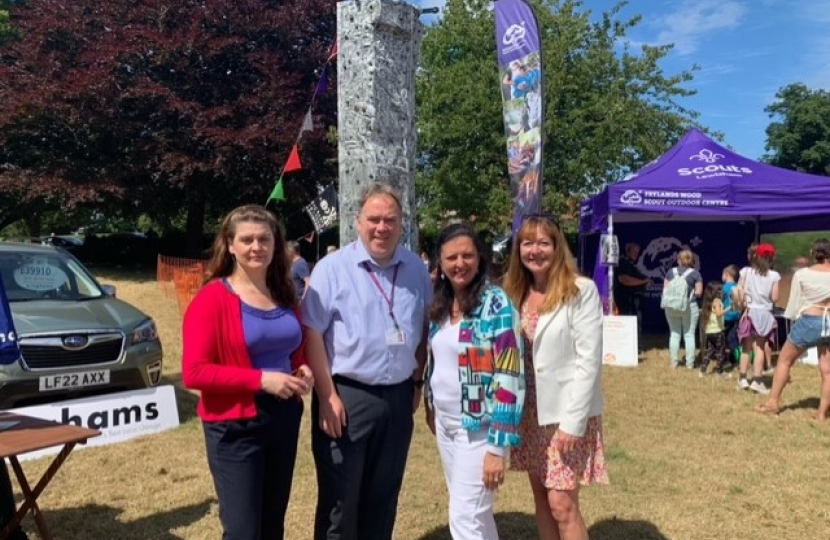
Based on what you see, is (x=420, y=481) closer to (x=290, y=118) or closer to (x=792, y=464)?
(x=792, y=464)

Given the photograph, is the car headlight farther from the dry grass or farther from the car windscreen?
the dry grass

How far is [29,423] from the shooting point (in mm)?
3146

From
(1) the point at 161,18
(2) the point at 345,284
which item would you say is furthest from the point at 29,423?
(1) the point at 161,18

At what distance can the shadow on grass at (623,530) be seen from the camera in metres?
4.00

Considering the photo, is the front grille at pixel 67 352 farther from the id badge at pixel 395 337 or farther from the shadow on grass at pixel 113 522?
the id badge at pixel 395 337

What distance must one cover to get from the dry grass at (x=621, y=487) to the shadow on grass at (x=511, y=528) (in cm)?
1

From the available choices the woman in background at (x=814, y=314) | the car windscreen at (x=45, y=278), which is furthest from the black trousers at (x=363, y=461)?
the woman in background at (x=814, y=314)

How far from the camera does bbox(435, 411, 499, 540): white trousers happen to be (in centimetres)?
265

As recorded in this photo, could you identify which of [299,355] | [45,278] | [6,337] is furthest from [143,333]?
[299,355]

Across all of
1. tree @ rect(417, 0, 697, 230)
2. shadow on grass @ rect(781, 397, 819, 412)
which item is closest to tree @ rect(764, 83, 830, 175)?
tree @ rect(417, 0, 697, 230)

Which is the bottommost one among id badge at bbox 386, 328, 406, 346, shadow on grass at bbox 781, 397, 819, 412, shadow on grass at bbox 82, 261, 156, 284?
shadow on grass at bbox 781, 397, 819, 412

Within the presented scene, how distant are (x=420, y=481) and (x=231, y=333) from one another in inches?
109

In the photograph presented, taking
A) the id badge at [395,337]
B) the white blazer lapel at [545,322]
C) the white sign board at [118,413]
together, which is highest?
the white blazer lapel at [545,322]

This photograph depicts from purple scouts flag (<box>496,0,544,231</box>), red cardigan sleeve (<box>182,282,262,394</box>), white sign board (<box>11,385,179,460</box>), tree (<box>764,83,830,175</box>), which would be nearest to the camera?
red cardigan sleeve (<box>182,282,262,394</box>)
